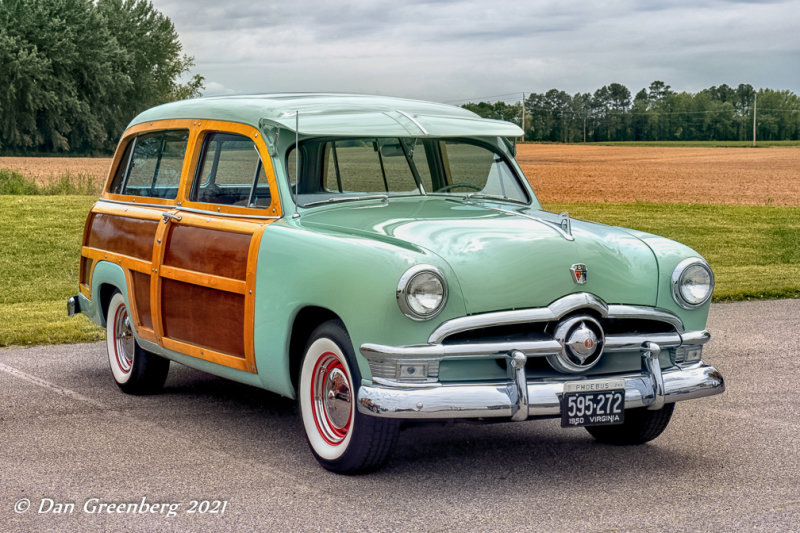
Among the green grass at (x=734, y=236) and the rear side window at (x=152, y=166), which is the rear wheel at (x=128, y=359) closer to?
the rear side window at (x=152, y=166)

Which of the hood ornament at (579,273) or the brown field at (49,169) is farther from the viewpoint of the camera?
the brown field at (49,169)

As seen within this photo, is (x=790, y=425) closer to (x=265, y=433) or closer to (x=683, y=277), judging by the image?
(x=683, y=277)

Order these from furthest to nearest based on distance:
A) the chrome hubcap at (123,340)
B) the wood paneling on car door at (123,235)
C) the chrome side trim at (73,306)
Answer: the chrome side trim at (73,306)
the chrome hubcap at (123,340)
the wood paneling on car door at (123,235)

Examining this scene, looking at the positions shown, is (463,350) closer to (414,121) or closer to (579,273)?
(579,273)

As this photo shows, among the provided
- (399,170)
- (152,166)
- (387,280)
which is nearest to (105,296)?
(152,166)

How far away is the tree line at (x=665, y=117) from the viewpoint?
108m

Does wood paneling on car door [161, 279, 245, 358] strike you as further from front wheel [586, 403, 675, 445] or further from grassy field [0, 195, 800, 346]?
grassy field [0, 195, 800, 346]

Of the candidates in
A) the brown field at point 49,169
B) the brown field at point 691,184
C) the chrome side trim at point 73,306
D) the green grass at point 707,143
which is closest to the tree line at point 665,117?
the green grass at point 707,143

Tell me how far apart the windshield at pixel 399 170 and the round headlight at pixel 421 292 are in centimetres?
128

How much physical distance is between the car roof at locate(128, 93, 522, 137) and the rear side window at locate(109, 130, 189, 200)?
Answer: 191 mm

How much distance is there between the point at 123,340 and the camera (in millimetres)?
7023

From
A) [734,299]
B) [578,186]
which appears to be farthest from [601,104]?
[734,299]

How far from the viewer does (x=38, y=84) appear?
6059 centimetres

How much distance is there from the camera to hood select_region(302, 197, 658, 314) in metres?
4.64
